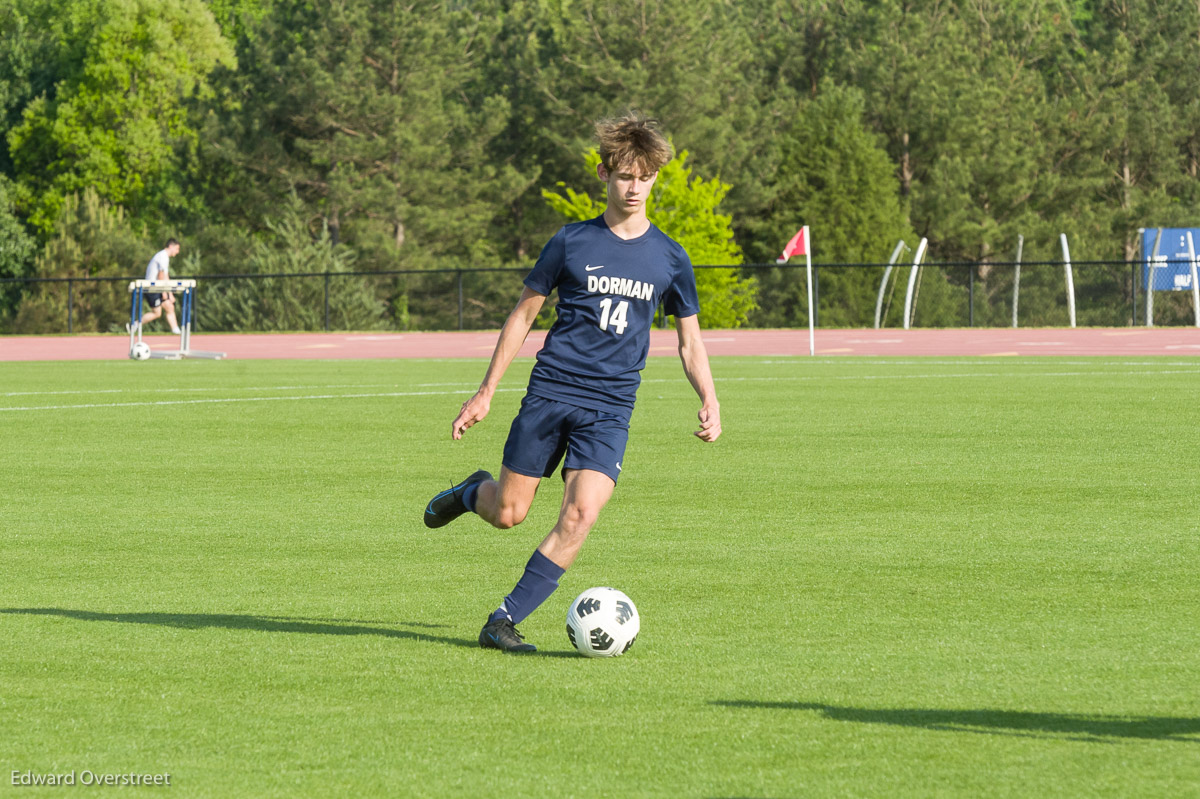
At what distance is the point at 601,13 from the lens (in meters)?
68.7

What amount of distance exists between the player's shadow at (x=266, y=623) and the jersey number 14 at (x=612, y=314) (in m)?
1.35

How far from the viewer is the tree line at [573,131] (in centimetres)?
6725

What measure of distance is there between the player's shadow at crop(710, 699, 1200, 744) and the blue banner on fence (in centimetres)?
4755

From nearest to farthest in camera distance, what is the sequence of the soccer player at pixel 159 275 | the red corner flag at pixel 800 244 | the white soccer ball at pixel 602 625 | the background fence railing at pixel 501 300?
1. the white soccer ball at pixel 602 625
2. the red corner flag at pixel 800 244
3. the soccer player at pixel 159 275
4. the background fence railing at pixel 501 300

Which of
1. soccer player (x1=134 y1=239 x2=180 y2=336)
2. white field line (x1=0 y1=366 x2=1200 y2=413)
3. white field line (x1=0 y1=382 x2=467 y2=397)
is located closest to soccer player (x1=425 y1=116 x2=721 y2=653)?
white field line (x1=0 y1=366 x2=1200 y2=413)

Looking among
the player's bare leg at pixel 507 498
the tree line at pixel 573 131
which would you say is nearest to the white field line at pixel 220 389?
the player's bare leg at pixel 507 498

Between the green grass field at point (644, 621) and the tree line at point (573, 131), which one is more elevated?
the tree line at point (573, 131)

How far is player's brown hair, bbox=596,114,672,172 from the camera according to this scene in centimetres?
624

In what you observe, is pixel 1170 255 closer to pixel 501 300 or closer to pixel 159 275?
pixel 501 300

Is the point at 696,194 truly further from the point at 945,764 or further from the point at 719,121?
the point at 945,764

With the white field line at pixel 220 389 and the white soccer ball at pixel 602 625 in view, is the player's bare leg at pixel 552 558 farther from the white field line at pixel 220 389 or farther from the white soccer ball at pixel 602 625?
the white field line at pixel 220 389

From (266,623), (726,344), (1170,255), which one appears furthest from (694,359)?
(1170,255)

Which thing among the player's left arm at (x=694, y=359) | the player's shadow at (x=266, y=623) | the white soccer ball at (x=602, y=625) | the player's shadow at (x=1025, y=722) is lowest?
the player's shadow at (x=1025, y=722)

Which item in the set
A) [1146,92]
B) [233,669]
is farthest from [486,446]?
[1146,92]
